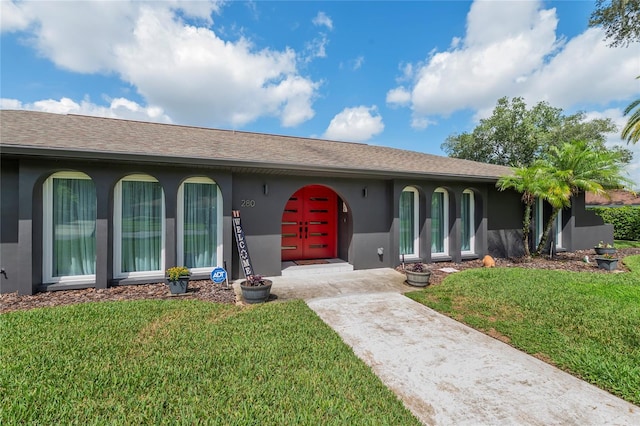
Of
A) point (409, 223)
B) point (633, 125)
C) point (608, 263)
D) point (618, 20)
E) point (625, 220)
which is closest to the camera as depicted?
point (608, 263)

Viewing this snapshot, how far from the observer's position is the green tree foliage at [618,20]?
12.8 metres

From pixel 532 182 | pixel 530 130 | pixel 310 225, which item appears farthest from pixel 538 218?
pixel 530 130

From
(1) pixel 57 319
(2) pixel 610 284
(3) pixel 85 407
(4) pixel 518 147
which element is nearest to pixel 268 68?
(1) pixel 57 319

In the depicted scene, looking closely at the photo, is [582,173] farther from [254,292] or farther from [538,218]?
[254,292]

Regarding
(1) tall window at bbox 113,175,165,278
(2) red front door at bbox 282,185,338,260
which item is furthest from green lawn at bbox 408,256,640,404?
(1) tall window at bbox 113,175,165,278

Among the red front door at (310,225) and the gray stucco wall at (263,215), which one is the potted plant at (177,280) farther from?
the red front door at (310,225)

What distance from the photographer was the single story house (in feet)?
18.0

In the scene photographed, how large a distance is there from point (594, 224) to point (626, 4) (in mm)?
10288

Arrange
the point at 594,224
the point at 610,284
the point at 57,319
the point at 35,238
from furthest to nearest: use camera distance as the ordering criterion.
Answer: the point at 594,224 → the point at 610,284 → the point at 35,238 → the point at 57,319

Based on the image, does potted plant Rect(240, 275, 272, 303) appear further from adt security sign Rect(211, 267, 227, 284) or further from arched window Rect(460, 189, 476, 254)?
arched window Rect(460, 189, 476, 254)

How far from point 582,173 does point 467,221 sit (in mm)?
3763

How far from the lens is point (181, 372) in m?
2.90

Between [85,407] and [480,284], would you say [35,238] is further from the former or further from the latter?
[480,284]

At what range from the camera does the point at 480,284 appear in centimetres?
641
